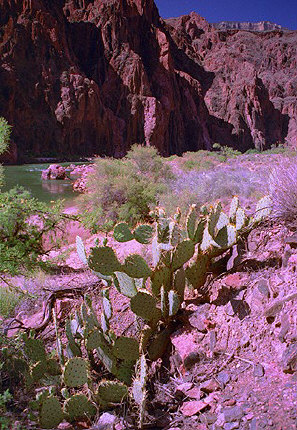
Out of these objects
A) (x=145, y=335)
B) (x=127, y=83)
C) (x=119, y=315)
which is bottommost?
(x=119, y=315)

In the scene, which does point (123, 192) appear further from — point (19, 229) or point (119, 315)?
point (119, 315)

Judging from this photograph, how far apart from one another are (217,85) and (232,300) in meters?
85.9

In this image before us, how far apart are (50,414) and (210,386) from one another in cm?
105

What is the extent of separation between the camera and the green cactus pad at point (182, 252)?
302 cm

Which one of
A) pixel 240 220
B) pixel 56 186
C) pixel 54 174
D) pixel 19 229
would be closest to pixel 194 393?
pixel 240 220

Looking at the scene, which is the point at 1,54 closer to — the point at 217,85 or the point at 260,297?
the point at 217,85

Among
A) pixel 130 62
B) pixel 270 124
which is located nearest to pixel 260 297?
pixel 130 62

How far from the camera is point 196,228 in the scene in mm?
3428

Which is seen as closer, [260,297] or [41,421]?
[41,421]

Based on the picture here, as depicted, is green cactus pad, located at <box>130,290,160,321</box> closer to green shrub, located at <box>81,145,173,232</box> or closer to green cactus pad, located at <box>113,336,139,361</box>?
green cactus pad, located at <box>113,336,139,361</box>

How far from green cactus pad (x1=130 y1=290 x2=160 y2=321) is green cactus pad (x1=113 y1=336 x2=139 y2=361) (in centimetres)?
21

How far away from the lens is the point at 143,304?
2773 millimetres

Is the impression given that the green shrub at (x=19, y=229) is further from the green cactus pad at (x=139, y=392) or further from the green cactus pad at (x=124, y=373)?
the green cactus pad at (x=139, y=392)

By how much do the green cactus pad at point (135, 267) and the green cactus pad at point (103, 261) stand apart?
0.30 feet
